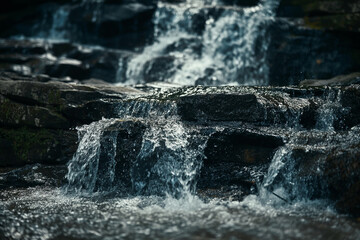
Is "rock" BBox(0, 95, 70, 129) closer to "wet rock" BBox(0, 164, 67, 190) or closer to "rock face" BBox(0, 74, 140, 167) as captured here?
"rock face" BBox(0, 74, 140, 167)

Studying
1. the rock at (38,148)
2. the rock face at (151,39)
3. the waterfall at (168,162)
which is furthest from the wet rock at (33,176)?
the rock face at (151,39)

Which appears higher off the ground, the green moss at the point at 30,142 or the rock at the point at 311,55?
the rock at the point at 311,55

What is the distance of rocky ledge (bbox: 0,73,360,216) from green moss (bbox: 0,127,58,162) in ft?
0.08

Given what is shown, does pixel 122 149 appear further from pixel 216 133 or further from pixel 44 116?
pixel 44 116

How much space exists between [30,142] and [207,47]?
9944 mm

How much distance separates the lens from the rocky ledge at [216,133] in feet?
21.6

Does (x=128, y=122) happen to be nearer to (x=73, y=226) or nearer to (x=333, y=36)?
(x=73, y=226)

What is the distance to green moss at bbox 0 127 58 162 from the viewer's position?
876cm

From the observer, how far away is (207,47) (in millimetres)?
16359

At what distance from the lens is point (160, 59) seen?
1590 centimetres

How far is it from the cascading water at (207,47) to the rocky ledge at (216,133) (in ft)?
17.3

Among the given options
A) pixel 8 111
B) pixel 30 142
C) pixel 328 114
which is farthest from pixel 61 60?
pixel 328 114

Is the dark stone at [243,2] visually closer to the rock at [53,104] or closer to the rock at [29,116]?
the rock at [53,104]

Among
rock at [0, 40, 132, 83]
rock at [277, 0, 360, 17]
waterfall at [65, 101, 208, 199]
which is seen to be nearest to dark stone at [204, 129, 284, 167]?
waterfall at [65, 101, 208, 199]
